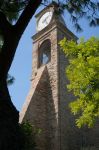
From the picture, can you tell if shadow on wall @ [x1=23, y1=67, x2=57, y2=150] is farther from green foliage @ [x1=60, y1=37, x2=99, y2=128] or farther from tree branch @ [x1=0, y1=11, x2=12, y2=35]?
tree branch @ [x1=0, y1=11, x2=12, y2=35]

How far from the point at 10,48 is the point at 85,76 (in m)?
6.47

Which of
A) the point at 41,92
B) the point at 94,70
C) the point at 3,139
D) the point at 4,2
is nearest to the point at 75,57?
the point at 94,70

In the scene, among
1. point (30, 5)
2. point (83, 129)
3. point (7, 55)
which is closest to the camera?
point (7, 55)

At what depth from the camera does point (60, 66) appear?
2505 cm

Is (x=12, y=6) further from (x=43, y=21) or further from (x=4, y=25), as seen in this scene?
(x=43, y=21)

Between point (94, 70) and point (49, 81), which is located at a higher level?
point (49, 81)

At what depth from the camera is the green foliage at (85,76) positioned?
506 inches

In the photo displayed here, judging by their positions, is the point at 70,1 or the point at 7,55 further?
the point at 70,1

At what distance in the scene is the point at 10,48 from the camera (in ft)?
23.1

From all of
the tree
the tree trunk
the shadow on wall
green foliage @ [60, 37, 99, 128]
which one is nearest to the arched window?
the shadow on wall

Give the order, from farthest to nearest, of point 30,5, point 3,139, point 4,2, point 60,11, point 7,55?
point 60,11
point 4,2
point 30,5
point 7,55
point 3,139

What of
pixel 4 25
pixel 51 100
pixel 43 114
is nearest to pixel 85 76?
pixel 4 25

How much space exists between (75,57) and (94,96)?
2316 mm

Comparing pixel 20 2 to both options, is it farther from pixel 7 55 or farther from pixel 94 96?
Answer: pixel 94 96
